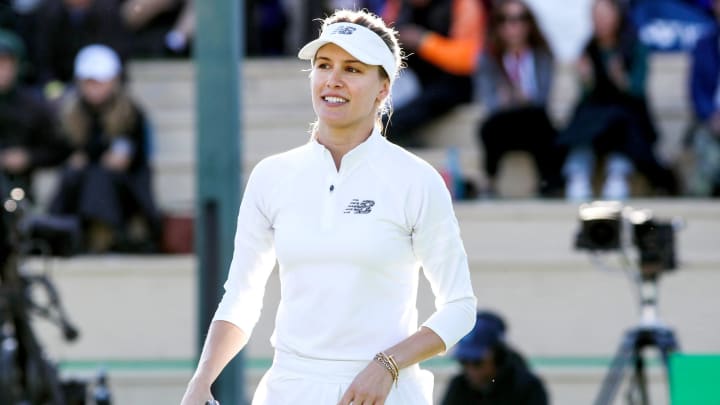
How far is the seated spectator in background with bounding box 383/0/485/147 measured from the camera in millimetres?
8719

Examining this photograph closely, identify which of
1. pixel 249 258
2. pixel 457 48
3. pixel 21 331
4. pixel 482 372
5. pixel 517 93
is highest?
pixel 457 48

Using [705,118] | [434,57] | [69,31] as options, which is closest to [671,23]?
[705,118]

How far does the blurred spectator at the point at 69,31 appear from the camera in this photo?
9.40m

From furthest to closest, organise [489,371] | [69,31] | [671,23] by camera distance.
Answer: [69,31] → [671,23] → [489,371]

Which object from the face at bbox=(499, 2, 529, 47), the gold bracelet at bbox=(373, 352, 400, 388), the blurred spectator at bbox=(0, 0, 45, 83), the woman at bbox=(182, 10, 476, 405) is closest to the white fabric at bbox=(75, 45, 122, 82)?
the blurred spectator at bbox=(0, 0, 45, 83)

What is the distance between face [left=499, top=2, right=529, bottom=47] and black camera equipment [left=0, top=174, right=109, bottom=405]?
305 cm

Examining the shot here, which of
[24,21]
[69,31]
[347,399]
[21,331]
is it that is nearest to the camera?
[347,399]

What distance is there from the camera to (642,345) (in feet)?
21.1

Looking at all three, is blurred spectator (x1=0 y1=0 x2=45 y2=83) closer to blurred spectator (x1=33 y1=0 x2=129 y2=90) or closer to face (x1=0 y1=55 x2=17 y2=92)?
blurred spectator (x1=33 y1=0 x2=129 y2=90)

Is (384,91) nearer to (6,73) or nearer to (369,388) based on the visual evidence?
(369,388)

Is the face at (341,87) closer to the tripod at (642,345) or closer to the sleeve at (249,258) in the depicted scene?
the sleeve at (249,258)

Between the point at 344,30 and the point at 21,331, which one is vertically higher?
the point at 344,30

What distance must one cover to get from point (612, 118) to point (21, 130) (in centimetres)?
334

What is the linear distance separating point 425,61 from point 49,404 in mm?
3184
